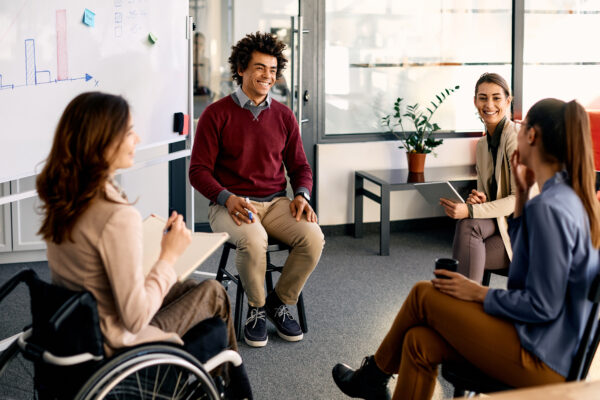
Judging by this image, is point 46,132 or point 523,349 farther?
point 46,132

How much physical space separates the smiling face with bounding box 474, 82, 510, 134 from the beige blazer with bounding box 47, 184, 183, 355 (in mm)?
1756

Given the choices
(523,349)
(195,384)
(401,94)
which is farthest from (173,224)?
(401,94)

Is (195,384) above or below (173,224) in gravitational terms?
below

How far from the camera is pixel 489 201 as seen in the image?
2842 millimetres

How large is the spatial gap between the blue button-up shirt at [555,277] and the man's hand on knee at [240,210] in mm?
1335

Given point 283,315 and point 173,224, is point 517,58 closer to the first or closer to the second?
point 283,315

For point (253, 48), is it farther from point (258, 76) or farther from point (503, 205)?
point (503, 205)

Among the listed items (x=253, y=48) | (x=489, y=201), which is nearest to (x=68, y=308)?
(x=253, y=48)

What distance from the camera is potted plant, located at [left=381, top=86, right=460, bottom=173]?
4.46 metres

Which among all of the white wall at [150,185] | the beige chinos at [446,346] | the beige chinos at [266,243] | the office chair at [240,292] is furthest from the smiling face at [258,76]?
the beige chinos at [446,346]

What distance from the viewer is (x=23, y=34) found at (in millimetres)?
2436

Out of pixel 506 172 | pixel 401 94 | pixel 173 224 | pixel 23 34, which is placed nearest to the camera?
pixel 173 224

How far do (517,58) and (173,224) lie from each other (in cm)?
384

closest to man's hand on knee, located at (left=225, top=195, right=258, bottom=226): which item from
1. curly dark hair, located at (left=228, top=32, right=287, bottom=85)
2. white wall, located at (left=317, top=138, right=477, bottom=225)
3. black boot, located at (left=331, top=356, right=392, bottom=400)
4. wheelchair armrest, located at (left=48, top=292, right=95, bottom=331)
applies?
curly dark hair, located at (left=228, top=32, right=287, bottom=85)
